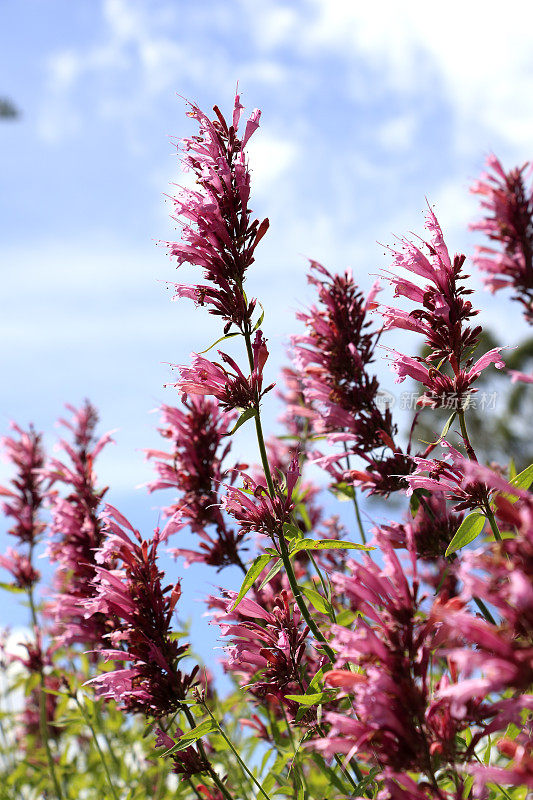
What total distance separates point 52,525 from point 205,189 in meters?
2.79

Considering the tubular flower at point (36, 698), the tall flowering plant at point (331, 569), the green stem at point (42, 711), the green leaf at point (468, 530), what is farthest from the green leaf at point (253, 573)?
the green stem at point (42, 711)

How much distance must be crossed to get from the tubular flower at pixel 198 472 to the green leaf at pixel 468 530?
6.04 feet

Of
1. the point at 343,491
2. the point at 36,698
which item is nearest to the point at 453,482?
the point at 343,491

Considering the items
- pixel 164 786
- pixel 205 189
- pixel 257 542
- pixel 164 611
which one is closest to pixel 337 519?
pixel 257 542

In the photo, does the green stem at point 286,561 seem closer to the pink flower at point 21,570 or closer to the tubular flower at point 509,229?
the tubular flower at point 509,229

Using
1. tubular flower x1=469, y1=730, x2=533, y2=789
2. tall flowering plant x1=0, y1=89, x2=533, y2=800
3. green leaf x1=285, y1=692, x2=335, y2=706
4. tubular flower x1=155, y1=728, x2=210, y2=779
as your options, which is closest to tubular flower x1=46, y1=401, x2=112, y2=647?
→ tall flowering plant x1=0, y1=89, x2=533, y2=800

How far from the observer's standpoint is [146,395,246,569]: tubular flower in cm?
466

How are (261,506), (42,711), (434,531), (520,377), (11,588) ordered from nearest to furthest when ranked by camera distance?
(520,377) < (261,506) < (434,531) < (42,711) < (11,588)

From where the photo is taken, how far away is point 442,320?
3365mm

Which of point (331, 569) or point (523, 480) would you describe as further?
point (331, 569)

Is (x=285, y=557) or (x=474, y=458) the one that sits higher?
(x=474, y=458)

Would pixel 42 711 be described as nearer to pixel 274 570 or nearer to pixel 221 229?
pixel 274 570

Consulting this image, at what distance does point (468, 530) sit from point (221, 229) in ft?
6.01

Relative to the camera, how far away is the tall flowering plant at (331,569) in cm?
205
